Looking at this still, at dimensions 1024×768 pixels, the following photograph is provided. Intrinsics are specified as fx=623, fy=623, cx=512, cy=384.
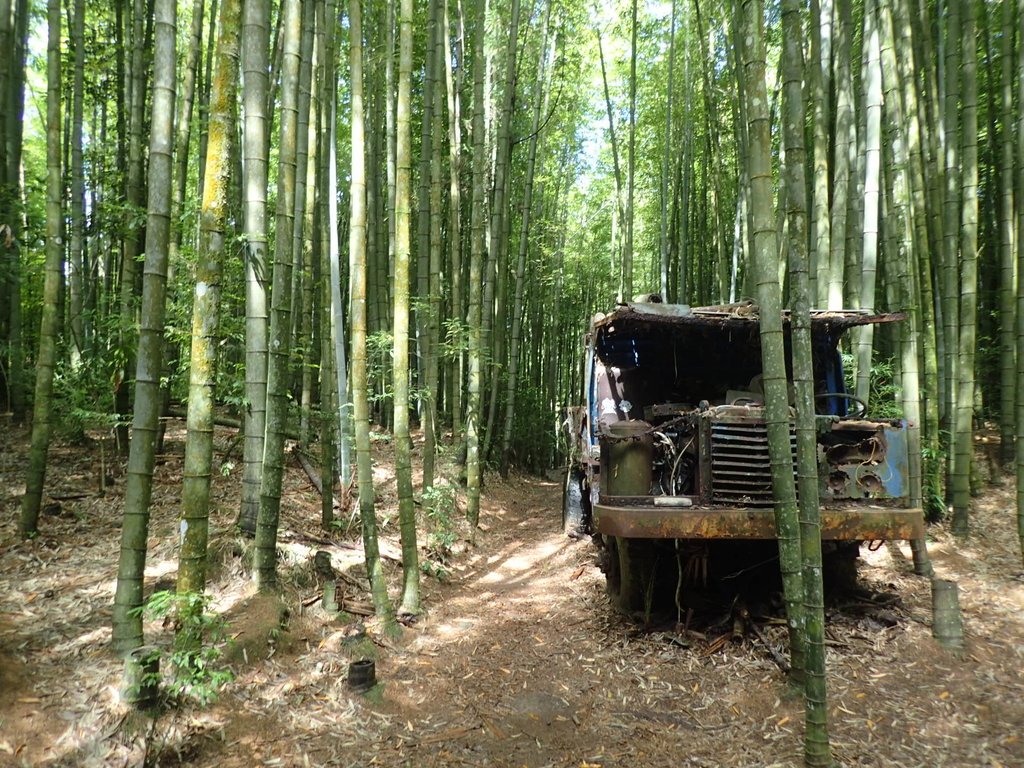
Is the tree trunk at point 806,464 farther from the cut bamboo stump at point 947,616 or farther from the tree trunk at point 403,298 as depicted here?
the tree trunk at point 403,298

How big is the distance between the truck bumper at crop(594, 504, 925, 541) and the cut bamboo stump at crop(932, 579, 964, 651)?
334mm

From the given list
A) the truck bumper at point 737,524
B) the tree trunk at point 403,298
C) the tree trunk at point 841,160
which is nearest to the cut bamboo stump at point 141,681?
the tree trunk at point 403,298

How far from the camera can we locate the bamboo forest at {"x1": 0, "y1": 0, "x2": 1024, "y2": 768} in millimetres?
2498

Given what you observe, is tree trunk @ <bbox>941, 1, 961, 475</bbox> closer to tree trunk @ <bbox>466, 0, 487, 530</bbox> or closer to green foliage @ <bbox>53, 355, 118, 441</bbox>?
tree trunk @ <bbox>466, 0, 487, 530</bbox>

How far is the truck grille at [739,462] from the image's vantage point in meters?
3.54

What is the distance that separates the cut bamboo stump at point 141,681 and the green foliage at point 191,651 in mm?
73

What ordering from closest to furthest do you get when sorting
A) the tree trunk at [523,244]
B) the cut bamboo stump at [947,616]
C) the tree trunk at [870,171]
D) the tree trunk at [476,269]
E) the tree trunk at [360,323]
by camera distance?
the cut bamboo stump at [947,616], the tree trunk at [360,323], the tree trunk at [870,171], the tree trunk at [476,269], the tree trunk at [523,244]

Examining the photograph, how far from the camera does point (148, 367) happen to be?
251cm

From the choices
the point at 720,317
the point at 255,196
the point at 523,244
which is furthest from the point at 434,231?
the point at 523,244

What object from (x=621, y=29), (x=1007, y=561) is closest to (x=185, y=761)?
(x=1007, y=561)

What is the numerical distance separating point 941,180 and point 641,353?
315 centimetres

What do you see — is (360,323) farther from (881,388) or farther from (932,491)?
(932,491)

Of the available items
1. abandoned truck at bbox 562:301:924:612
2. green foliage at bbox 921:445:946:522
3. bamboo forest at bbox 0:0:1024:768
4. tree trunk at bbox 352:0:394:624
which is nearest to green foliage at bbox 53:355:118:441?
bamboo forest at bbox 0:0:1024:768

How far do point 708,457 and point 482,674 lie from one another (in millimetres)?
1753
